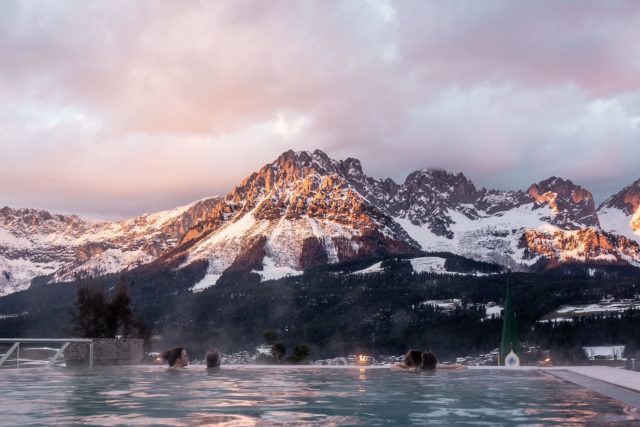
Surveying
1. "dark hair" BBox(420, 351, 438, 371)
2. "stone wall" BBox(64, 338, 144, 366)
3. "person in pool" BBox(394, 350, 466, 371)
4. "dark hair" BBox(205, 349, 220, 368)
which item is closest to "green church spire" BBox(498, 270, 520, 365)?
"dark hair" BBox(420, 351, 438, 371)

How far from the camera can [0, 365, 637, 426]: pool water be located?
1603cm

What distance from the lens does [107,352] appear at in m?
46.8

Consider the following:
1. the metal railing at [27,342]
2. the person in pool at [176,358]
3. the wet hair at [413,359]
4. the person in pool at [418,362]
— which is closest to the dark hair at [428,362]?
the person in pool at [418,362]

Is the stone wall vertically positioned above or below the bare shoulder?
above

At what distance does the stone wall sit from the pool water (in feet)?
51.2

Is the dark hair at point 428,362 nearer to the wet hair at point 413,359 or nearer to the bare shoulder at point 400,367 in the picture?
the wet hair at point 413,359

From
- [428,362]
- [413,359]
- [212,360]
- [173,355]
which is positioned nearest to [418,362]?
[413,359]

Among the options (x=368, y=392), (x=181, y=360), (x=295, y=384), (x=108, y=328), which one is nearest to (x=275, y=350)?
(x=108, y=328)

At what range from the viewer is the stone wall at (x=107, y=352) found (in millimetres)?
44500

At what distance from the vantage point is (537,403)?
19672mm

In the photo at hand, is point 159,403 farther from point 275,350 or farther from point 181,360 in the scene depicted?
point 275,350

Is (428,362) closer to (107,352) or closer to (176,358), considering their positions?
(176,358)

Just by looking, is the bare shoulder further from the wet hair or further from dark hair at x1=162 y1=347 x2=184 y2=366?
dark hair at x1=162 y1=347 x2=184 y2=366

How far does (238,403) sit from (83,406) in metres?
3.86
